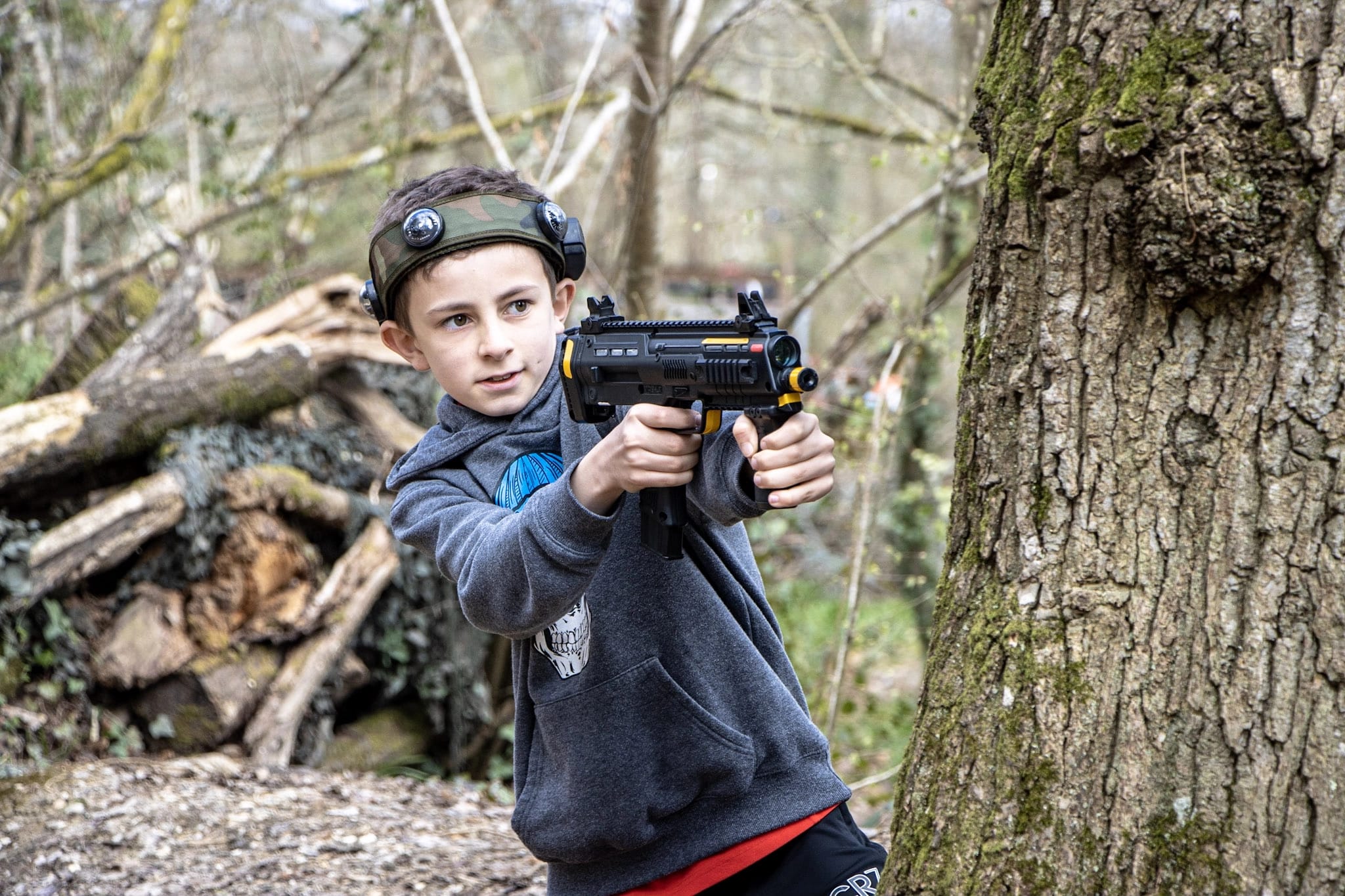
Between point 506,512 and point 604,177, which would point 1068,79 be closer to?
point 506,512

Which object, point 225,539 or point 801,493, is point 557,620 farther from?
point 225,539

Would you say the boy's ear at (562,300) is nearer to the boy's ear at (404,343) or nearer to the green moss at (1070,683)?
the boy's ear at (404,343)

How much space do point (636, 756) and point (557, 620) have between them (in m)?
0.36

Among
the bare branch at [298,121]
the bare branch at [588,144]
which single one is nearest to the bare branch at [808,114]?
the bare branch at [588,144]

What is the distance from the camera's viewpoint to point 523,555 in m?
1.98

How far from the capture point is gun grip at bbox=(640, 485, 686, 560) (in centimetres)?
204

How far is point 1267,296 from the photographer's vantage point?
5.33ft

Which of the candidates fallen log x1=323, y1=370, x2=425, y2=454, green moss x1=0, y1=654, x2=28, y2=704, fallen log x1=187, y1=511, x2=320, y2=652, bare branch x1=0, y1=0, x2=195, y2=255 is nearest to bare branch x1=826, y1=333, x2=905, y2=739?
fallen log x1=323, y1=370, x2=425, y2=454

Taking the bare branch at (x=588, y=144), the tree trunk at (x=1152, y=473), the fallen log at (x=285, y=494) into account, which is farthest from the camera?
the bare branch at (x=588, y=144)

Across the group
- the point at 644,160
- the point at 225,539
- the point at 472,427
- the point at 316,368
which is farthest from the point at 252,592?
the point at 472,427

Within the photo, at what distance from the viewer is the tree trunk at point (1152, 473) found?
62.7 inches

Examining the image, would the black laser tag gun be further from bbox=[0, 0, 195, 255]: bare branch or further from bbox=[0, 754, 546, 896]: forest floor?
bbox=[0, 0, 195, 255]: bare branch

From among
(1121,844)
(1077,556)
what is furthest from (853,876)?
(1077,556)

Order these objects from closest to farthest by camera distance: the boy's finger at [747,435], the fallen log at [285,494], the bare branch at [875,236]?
the boy's finger at [747,435], the fallen log at [285,494], the bare branch at [875,236]
